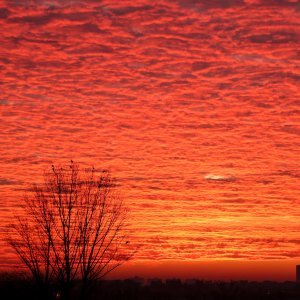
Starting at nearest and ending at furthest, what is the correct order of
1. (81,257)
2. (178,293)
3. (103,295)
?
(81,257) → (103,295) → (178,293)

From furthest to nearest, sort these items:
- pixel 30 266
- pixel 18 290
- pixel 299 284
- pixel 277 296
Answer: pixel 299 284 < pixel 277 296 < pixel 18 290 < pixel 30 266

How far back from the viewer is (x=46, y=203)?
28734 mm

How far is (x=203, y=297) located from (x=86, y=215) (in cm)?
8479

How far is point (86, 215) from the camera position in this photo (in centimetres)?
2783

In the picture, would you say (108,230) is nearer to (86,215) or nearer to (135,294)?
(86,215)

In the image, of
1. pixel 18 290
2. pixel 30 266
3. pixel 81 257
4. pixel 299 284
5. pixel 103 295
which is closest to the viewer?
pixel 81 257

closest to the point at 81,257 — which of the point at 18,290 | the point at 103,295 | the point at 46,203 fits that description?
the point at 46,203

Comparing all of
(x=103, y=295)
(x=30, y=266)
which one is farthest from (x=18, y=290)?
(x=30, y=266)

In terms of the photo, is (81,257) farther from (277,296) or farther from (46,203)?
(277,296)

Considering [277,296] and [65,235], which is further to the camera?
[277,296]

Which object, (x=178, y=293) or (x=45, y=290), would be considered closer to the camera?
(x=45, y=290)

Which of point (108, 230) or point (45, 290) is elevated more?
point (108, 230)

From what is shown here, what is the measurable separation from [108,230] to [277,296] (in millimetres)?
80439

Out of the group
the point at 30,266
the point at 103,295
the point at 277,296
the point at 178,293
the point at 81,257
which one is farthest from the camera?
the point at 178,293
